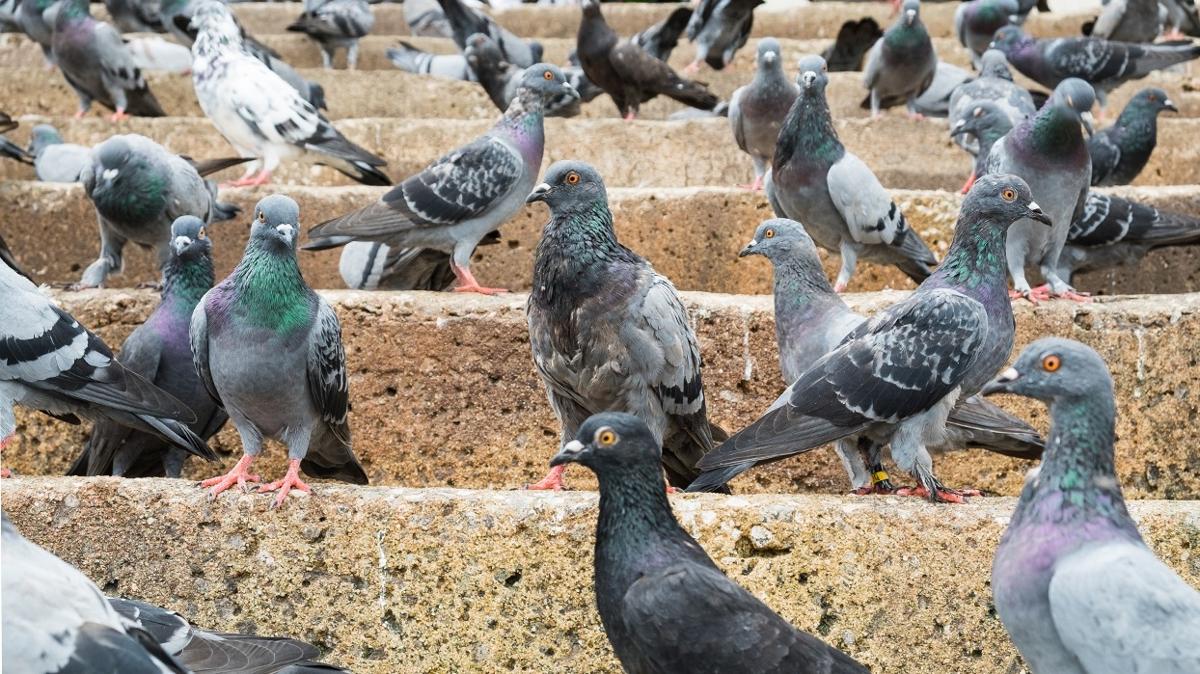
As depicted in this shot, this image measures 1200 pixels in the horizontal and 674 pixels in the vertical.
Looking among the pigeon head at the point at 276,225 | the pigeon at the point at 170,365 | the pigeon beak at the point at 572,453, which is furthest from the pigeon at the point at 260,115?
the pigeon beak at the point at 572,453

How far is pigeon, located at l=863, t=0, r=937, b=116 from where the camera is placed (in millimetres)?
11773

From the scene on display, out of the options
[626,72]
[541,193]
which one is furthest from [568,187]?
[626,72]

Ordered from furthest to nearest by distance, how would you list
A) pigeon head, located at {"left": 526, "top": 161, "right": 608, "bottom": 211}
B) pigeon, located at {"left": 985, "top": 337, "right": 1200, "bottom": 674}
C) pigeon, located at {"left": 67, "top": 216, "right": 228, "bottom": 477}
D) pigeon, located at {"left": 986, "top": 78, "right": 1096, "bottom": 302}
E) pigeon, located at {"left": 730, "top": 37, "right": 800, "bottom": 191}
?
pigeon, located at {"left": 730, "top": 37, "right": 800, "bottom": 191} < pigeon, located at {"left": 986, "top": 78, "right": 1096, "bottom": 302} < pigeon, located at {"left": 67, "top": 216, "right": 228, "bottom": 477} < pigeon head, located at {"left": 526, "top": 161, "right": 608, "bottom": 211} < pigeon, located at {"left": 985, "top": 337, "right": 1200, "bottom": 674}

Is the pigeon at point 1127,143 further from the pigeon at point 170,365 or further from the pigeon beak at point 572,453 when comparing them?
the pigeon beak at point 572,453

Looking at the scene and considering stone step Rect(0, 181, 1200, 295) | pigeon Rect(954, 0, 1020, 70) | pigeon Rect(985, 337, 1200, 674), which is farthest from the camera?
pigeon Rect(954, 0, 1020, 70)

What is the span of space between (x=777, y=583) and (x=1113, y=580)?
64.2 inches

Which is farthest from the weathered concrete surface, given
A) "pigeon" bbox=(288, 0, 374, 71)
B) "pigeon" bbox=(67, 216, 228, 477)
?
"pigeon" bbox=(288, 0, 374, 71)

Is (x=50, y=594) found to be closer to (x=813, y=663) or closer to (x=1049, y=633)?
(x=813, y=663)

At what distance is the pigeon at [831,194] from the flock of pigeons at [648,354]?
16 mm

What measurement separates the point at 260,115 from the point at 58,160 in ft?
5.68

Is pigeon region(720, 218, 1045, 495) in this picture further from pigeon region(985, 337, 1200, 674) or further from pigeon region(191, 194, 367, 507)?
pigeon region(191, 194, 367, 507)

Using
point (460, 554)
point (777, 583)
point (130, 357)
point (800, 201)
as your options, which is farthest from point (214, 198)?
point (777, 583)

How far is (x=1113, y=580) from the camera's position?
406 centimetres

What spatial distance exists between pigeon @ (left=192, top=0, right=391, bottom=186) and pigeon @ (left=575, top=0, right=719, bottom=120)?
3193mm
